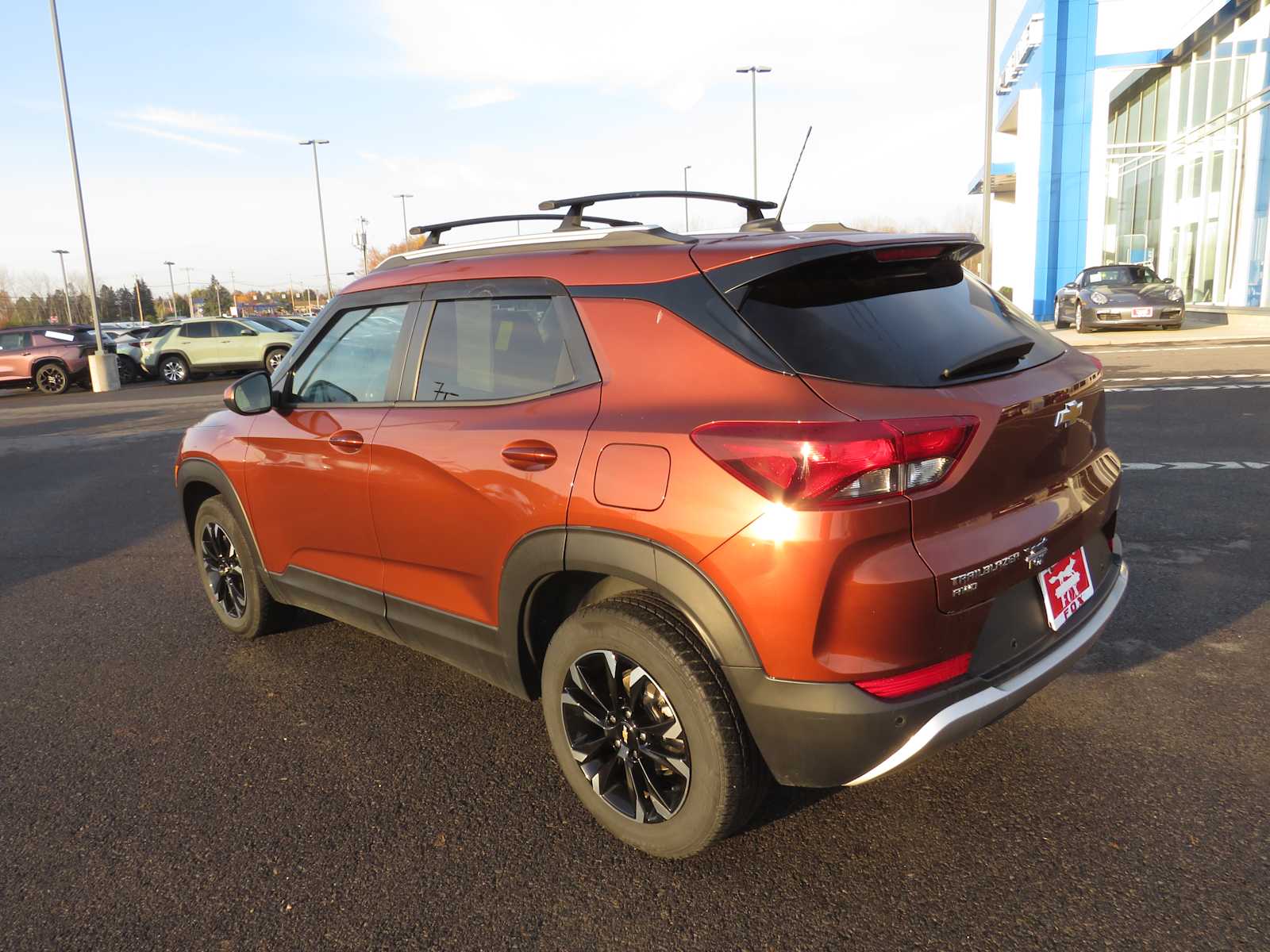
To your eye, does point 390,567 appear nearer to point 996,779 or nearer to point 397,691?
point 397,691

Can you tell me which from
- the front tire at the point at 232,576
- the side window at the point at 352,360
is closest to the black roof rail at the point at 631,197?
the side window at the point at 352,360

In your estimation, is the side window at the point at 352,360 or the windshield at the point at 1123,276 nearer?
the side window at the point at 352,360

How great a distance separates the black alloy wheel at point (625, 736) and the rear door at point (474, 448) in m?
0.42

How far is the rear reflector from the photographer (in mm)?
2207

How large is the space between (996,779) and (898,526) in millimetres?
1200

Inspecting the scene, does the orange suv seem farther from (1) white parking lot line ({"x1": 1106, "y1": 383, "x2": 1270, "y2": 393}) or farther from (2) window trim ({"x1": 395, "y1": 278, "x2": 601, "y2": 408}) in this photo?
(1) white parking lot line ({"x1": 1106, "y1": 383, "x2": 1270, "y2": 393})

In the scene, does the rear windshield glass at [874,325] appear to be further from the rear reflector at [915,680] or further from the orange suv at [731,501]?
the rear reflector at [915,680]

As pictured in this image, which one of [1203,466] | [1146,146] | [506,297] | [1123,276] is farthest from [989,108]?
[506,297]

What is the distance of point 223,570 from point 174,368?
70.7 feet

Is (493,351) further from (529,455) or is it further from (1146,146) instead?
(1146,146)

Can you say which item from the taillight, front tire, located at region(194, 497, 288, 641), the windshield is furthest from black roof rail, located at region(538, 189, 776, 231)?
the windshield

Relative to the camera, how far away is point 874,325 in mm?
2438

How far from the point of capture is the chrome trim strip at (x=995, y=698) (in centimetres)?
224

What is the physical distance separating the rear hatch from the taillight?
42 millimetres
